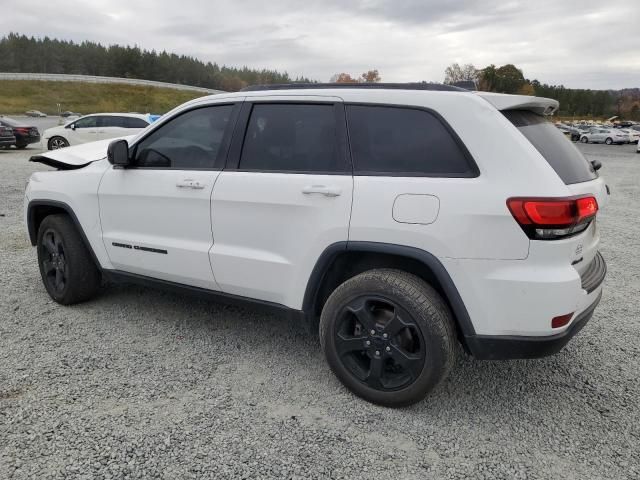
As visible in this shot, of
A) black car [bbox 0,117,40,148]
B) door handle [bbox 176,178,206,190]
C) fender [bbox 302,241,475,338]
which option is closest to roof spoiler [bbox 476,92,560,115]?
fender [bbox 302,241,475,338]

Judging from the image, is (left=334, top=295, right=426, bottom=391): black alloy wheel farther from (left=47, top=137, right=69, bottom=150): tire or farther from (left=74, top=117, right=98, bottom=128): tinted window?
(left=47, top=137, right=69, bottom=150): tire

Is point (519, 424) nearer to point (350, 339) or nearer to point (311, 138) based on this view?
point (350, 339)

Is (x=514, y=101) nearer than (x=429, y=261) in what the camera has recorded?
No

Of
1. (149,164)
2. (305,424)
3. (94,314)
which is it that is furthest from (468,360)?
(94,314)

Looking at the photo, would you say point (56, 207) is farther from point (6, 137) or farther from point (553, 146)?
point (6, 137)

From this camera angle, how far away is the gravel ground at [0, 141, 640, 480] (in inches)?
93.4

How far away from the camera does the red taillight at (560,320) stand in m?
2.44

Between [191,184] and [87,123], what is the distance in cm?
1586

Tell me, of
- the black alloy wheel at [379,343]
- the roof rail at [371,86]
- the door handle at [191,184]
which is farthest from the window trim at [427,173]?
the door handle at [191,184]

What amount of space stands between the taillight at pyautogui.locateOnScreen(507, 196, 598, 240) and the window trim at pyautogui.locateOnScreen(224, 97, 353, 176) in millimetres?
910

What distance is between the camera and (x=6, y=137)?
18.7 metres

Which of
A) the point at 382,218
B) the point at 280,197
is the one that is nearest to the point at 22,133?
the point at 280,197

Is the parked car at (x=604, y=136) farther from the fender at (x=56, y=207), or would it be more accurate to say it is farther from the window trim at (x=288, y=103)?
the fender at (x=56, y=207)

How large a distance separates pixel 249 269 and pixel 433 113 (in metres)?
1.43
